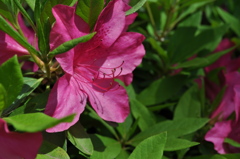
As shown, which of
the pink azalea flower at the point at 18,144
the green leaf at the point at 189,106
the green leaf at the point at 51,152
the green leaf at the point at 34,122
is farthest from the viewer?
the green leaf at the point at 189,106

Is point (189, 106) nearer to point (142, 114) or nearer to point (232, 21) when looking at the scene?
point (142, 114)

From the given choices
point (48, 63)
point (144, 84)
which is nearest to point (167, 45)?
point (144, 84)

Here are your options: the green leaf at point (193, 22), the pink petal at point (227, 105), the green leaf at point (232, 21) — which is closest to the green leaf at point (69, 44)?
the pink petal at point (227, 105)

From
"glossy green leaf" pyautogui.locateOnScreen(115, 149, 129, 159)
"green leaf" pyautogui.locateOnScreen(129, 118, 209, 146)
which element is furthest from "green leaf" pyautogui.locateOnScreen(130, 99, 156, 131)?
"glossy green leaf" pyautogui.locateOnScreen(115, 149, 129, 159)

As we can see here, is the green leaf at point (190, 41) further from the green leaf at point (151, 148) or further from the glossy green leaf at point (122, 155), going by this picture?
the green leaf at point (151, 148)

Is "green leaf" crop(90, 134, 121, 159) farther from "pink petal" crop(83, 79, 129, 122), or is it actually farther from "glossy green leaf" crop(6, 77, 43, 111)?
"glossy green leaf" crop(6, 77, 43, 111)

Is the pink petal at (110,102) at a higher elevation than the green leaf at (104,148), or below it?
higher

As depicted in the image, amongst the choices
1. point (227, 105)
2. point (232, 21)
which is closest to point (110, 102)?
point (227, 105)

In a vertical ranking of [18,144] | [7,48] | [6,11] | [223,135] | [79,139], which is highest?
[6,11]
